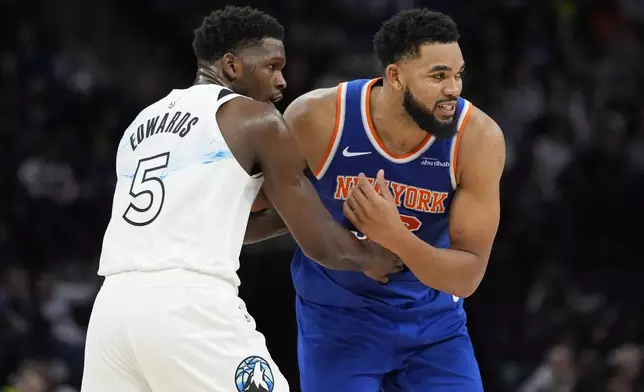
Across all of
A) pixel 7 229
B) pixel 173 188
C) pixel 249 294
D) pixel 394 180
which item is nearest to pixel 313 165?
pixel 394 180

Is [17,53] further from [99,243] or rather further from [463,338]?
[463,338]

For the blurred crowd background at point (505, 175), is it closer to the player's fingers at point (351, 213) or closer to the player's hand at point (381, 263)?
the player's hand at point (381, 263)

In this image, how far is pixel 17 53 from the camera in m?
12.8

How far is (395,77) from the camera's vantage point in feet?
16.1

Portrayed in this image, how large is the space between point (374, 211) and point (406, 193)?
14.9 inches

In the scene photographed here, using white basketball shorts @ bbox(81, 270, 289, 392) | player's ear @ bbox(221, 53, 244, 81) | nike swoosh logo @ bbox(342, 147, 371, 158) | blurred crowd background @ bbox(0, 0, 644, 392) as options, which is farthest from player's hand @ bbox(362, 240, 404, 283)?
blurred crowd background @ bbox(0, 0, 644, 392)

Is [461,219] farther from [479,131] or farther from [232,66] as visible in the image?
[232,66]

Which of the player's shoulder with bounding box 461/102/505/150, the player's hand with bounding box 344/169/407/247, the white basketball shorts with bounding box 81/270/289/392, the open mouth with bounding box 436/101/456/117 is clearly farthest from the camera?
the player's shoulder with bounding box 461/102/505/150

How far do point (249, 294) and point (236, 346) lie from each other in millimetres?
5616

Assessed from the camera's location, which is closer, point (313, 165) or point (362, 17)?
point (313, 165)

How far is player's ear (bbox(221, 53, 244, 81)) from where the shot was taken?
439 cm

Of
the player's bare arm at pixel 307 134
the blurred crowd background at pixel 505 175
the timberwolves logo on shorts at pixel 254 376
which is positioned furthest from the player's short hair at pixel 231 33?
the blurred crowd background at pixel 505 175

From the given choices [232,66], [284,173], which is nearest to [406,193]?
[284,173]

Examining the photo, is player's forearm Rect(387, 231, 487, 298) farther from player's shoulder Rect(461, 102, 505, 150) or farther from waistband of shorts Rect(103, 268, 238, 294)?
waistband of shorts Rect(103, 268, 238, 294)
